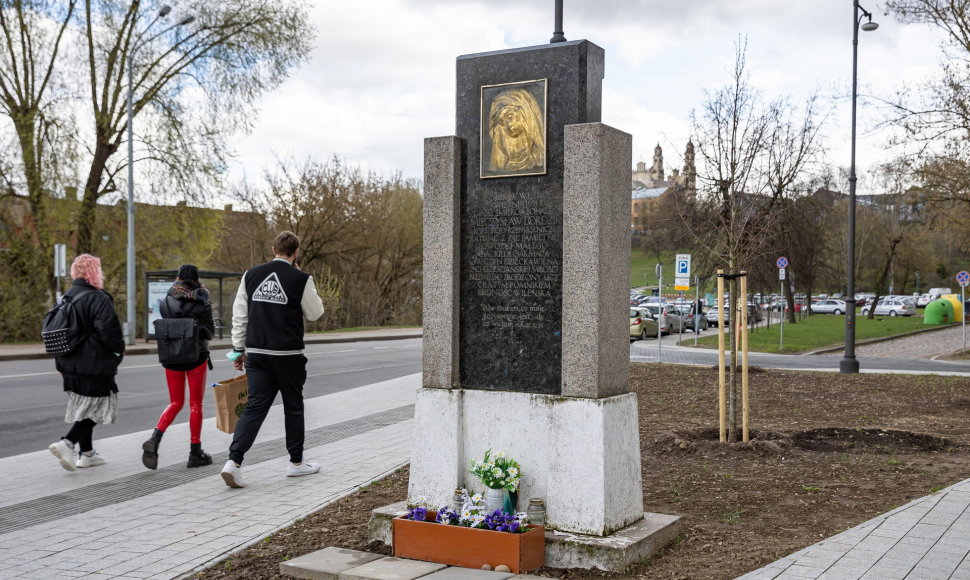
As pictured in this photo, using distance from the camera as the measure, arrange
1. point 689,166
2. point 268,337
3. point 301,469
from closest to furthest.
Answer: point 268,337, point 301,469, point 689,166

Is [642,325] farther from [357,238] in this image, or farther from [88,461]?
[88,461]

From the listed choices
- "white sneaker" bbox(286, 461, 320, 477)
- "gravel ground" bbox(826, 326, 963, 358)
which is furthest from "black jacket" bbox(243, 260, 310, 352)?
"gravel ground" bbox(826, 326, 963, 358)

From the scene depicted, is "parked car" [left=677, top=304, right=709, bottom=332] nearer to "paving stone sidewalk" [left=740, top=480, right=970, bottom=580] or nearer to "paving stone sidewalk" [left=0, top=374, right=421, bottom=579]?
"paving stone sidewalk" [left=0, top=374, right=421, bottom=579]

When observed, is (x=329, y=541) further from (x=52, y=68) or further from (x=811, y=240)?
(x=811, y=240)

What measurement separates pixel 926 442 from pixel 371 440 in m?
5.70

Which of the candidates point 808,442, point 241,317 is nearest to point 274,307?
point 241,317

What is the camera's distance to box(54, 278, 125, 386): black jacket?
786 cm

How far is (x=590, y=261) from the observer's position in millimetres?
5074

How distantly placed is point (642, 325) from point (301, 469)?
113ft

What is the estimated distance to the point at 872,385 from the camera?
50.8 ft

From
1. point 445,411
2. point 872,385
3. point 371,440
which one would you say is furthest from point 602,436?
point 872,385

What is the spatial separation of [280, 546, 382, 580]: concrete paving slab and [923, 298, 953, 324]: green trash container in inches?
2111

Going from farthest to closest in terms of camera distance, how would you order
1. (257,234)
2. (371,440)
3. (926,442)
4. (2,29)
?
1. (257,234)
2. (2,29)
3. (371,440)
4. (926,442)

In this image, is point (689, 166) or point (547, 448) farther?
point (689, 166)
